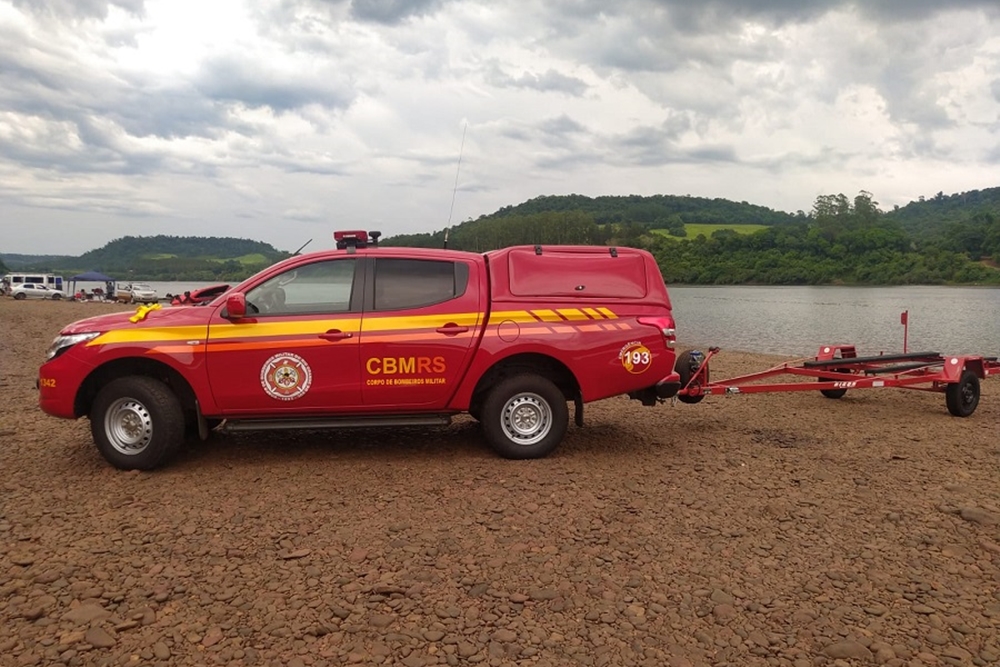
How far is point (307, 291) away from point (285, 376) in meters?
0.73

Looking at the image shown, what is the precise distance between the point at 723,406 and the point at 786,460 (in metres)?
3.03

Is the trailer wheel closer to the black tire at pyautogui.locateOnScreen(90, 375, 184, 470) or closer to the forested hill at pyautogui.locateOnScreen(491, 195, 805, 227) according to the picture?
the black tire at pyautogui.locateOnScreen(90, 375, 184, 470)

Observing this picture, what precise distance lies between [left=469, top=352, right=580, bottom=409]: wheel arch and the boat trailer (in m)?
1.63

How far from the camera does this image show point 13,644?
324 centimetres

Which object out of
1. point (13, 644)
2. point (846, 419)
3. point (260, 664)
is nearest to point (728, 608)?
point (260, 664)

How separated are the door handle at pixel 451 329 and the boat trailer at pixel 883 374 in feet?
8.55

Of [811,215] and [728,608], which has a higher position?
[811,215]

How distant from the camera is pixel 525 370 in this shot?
6.51 m

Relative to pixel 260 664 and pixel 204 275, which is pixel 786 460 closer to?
pixel 260 664

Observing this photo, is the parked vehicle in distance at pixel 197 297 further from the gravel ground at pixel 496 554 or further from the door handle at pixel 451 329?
the door handle at pixel 451 329

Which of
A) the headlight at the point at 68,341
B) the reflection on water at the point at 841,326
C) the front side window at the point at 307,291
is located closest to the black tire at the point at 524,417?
the front side window at the point at 307,291

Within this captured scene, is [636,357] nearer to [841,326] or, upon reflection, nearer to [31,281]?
[841,326]

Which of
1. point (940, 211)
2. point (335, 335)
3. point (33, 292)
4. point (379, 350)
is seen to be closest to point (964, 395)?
point (379, 350)

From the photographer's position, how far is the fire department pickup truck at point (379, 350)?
19.4 feet
